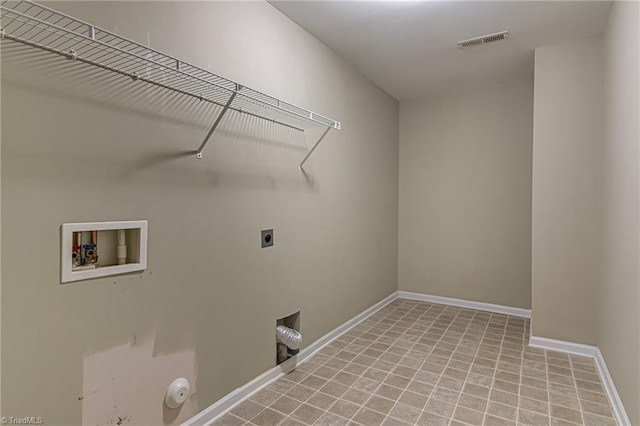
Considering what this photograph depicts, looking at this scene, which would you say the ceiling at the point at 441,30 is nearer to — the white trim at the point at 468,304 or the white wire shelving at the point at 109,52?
the white wire shelving at the point at 109,52

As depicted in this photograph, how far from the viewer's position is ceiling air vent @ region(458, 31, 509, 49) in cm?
269

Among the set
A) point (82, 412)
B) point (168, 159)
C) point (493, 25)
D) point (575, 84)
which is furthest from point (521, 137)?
point (82, 412)

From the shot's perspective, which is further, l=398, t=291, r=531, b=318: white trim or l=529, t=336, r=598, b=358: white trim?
l=398, t=291, r=531, b=318: white trim

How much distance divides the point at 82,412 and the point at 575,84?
387 cm

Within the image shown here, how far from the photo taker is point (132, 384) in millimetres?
1535

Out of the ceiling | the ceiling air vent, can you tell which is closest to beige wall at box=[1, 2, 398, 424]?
the ceiling

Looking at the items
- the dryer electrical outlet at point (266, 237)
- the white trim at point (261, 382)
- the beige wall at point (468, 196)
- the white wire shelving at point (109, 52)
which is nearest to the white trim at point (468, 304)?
the beige wall at point (468, 196)

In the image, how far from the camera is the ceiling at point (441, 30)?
2.31 meters

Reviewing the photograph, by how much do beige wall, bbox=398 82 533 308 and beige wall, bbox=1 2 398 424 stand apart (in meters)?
1.81

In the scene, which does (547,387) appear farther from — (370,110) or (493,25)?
(370,110)

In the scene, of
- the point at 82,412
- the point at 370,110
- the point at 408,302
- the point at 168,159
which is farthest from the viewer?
the point at 408,302

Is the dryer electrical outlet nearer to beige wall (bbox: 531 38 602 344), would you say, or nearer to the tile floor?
the tile floor

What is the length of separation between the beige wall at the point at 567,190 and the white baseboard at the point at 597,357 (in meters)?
0.05

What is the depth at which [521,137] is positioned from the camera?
371 cm
